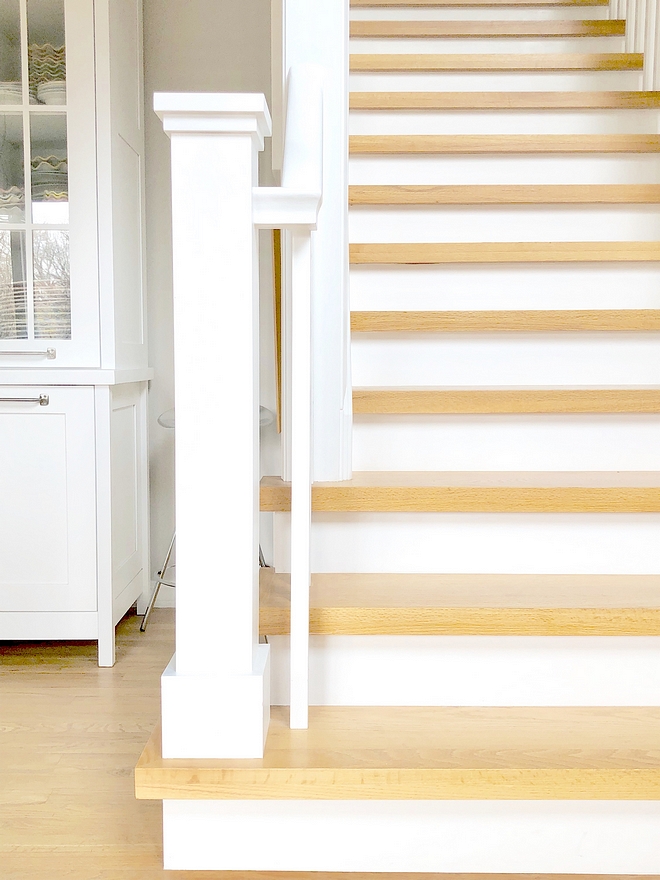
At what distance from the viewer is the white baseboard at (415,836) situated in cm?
113

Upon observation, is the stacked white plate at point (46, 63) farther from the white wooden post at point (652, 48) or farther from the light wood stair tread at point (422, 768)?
the light wood stair tread at point (422, 768)

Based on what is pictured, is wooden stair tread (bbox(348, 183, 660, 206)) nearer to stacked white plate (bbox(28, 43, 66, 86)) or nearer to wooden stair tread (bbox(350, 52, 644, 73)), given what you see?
wooden stair tread (bbox(350, 52, 644, 73))

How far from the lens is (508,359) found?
6.08 ft

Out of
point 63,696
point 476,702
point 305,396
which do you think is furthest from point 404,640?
point 63,696

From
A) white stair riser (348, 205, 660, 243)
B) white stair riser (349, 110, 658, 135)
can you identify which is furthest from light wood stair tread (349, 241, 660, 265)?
white stair riser (349, 110, 658, 135)

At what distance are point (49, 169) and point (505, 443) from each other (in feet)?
5.48

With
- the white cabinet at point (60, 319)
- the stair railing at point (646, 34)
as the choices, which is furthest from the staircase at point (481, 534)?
the white cabinet at point (60, 319)

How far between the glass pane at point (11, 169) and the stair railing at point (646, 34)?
6.09ft

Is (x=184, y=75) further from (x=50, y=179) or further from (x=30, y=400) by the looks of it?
(x=30, y=400)

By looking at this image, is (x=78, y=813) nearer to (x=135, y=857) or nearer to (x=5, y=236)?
(x=135, y=857)

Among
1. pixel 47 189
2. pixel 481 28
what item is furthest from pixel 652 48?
pixel 47 189

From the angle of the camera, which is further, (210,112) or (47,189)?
(47,189)

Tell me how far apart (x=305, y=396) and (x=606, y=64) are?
1.98 metres

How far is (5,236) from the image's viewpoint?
253cm
